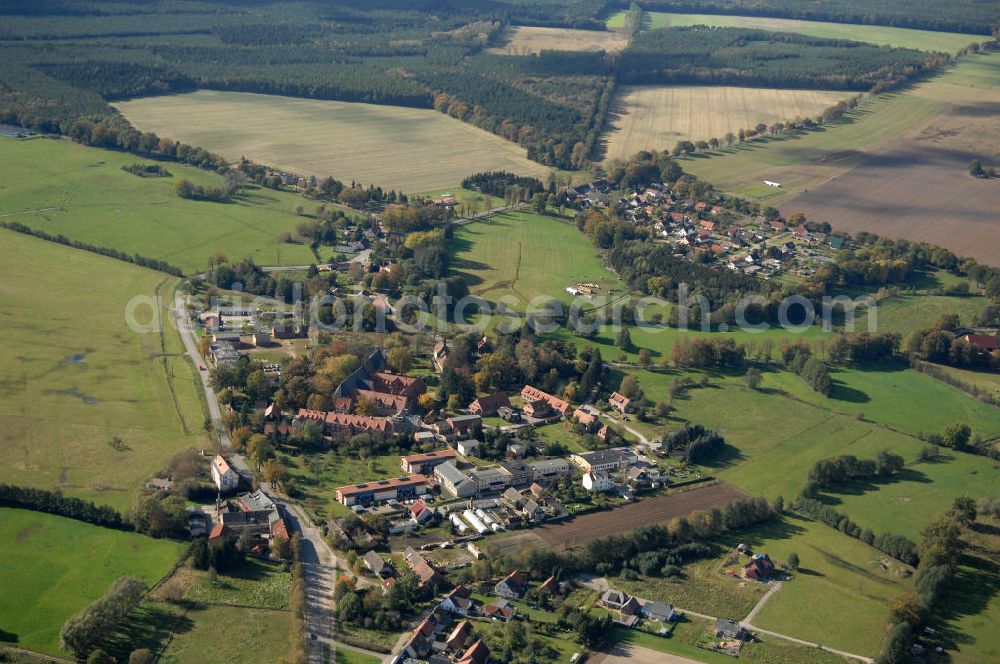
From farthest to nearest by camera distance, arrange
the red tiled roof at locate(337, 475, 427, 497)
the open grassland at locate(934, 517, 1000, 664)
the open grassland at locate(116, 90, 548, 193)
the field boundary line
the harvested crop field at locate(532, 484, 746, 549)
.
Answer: the open grassland at locate(116, 90, 548, 193) < the field boundary line < the red tiled roof at locate(337, 475, 427, 497) < the harvested crop field at locate(532, 484, 746, 549) < the open grassland at locate(934, 517, 1000, 664)

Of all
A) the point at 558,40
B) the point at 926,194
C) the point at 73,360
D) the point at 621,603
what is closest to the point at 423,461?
the point at 621,603

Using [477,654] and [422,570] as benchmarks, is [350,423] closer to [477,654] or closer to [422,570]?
[422,570]

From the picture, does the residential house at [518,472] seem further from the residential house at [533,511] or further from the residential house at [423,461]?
the residential house at [423,461]

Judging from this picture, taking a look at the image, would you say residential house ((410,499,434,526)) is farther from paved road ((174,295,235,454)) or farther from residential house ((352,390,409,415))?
paved road ((174,295,235,454))

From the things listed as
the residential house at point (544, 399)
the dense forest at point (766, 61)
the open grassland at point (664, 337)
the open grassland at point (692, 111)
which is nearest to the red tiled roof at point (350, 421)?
the residential house at point (544, 399)

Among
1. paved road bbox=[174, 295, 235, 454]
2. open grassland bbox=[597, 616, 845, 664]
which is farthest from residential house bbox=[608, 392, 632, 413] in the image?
paved road bbox=[174, 295, 235, 454]

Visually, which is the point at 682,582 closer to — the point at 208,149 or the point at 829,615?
the point at 829,615
